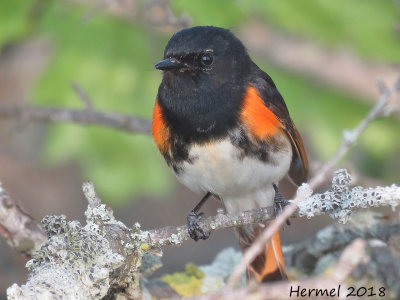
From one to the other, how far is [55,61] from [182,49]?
1500 mm

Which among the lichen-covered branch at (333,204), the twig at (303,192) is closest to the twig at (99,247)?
the lichen-covered branch at (333,204)

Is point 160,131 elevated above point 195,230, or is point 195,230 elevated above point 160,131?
point 160,131

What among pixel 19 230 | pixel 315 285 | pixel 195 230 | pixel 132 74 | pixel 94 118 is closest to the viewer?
pixel 315 285

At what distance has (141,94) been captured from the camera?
207 inches

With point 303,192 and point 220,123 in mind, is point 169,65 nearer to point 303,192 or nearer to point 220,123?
point 220,123

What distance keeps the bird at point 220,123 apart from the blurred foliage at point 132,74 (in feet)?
2.62

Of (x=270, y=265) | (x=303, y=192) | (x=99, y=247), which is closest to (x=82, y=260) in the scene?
(x=99, y=247)

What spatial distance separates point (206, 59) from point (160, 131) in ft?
1.47

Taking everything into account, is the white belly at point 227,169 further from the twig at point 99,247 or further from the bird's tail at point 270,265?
the twig at point 99,247

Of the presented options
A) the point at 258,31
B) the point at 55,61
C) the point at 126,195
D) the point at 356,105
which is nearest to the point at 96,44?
the point at 55,61

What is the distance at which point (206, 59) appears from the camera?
154 inches

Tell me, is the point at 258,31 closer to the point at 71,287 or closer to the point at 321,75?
the point at 321,75

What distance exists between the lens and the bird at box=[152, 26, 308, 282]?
3.75 meters

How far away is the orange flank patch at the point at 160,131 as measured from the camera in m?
3.87
